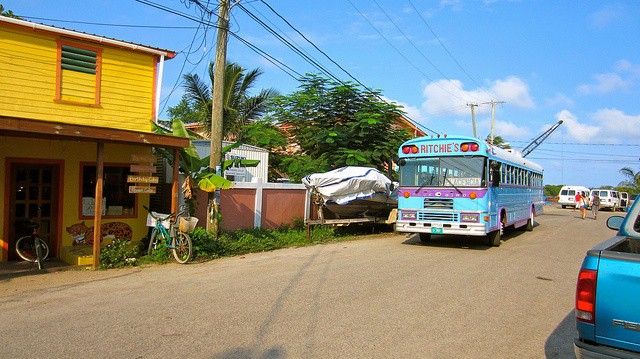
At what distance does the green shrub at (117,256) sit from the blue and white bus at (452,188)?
7036mm

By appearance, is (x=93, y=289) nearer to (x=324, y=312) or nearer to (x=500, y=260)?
(x=324, y=312)

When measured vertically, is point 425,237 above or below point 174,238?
below

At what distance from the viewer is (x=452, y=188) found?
12.2 m

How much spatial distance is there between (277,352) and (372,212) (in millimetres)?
12001

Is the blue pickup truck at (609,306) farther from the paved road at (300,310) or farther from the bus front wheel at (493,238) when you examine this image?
the bus front wheel at (493,238)

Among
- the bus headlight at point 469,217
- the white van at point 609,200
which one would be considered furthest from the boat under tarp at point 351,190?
the white van at point 609,200

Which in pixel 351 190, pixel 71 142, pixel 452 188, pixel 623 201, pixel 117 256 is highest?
pixel 71 142

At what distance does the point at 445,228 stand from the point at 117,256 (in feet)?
26.5

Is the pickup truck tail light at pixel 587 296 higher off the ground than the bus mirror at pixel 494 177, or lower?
lower

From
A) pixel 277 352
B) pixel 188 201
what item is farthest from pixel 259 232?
pixel 277 352

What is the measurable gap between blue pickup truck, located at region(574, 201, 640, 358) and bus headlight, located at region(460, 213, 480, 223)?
8578 mm

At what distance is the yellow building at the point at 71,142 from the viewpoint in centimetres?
1011

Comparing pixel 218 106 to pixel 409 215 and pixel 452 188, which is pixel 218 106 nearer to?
pixel 409 215

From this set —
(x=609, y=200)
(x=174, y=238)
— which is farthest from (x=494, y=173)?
(x=609, y=200)
